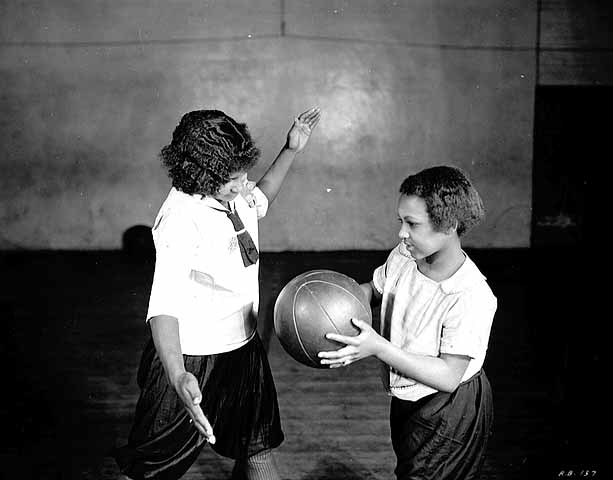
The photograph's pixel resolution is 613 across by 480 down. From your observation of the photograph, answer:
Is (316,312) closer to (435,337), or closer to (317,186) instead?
(435,337)

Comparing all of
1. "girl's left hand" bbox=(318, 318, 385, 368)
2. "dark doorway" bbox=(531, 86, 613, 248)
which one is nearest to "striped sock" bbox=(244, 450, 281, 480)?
"girl's left hand" bbox=(318, 318, 385, 368)

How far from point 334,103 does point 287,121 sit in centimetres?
57

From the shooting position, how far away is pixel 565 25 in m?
7.81

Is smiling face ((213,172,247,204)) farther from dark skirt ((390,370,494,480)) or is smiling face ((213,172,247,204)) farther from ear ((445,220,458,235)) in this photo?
dark skirt ((390,370,494,480))

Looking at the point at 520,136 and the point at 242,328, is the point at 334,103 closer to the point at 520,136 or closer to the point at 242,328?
the point at 520,136

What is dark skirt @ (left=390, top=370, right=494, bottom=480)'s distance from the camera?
6.67ft

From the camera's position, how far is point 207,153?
2.06 meters

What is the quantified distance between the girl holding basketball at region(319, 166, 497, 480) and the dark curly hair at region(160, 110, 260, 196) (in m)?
0.50

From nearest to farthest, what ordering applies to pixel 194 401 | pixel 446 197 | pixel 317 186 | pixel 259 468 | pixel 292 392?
pixel 194 401 < pixel 446 197 < pixel 259 468 < pixel 292 392 < pixel 317 186

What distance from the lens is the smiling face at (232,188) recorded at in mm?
2115

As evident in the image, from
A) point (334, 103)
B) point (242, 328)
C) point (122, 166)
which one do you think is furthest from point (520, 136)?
point (242, 328)

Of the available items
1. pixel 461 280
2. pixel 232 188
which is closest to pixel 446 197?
pixel 461 280

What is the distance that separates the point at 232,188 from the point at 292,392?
218 centimetres

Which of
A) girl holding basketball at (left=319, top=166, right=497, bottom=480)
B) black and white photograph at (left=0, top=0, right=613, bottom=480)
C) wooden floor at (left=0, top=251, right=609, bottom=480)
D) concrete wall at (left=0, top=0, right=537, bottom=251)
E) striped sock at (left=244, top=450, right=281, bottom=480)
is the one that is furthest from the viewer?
concrete wall at (left=0, top=0, right=537, bottom=251)
